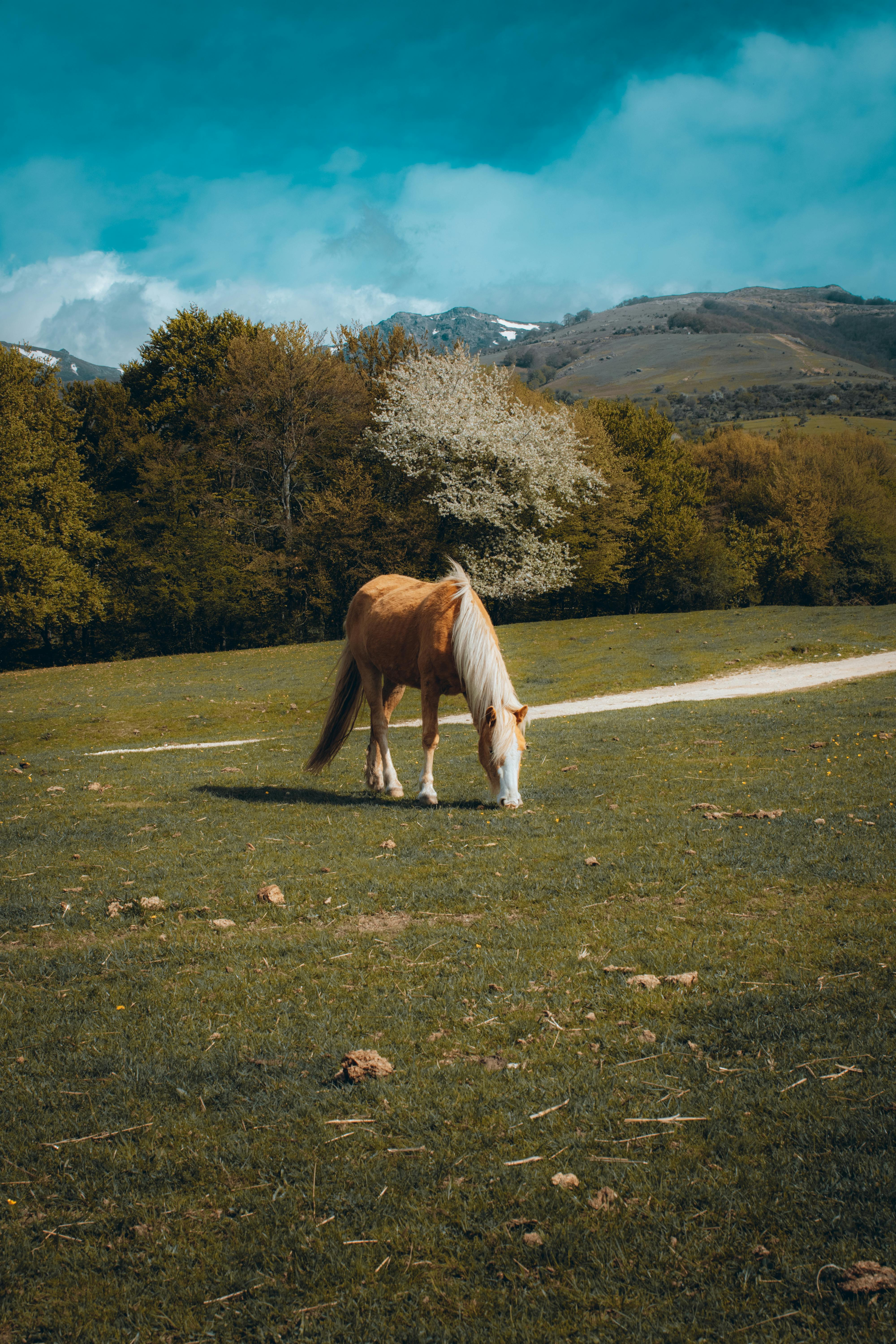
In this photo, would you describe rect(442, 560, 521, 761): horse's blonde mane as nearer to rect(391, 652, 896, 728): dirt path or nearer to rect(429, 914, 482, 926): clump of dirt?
rect(429, 914, 482, 926): clump of dirt

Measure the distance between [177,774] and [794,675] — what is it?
56.4ft

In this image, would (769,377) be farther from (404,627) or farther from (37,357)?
(404,627)

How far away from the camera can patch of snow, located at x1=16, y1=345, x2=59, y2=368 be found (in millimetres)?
39188

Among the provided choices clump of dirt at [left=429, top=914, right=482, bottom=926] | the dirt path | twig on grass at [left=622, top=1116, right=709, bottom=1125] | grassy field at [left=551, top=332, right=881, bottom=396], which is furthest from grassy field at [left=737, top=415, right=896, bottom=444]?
twig on grass at [left=622, top=1116, right=709, bottom=1125]

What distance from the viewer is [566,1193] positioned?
2.99 meters

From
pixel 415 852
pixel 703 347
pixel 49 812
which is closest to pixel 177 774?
pixel 49 812

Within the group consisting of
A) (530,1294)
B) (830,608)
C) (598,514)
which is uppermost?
(598,514)

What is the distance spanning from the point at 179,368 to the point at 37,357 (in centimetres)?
719

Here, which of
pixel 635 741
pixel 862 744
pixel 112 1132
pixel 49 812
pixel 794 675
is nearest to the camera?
pixel 112 1132

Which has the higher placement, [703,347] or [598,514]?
[703,347]

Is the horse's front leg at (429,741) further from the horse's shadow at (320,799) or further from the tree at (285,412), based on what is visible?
the tree at (285,412)

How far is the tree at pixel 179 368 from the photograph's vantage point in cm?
4256

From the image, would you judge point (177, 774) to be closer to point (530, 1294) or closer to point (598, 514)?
point (530, 1294)

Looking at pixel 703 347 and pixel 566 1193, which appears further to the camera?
pixel 703 347
